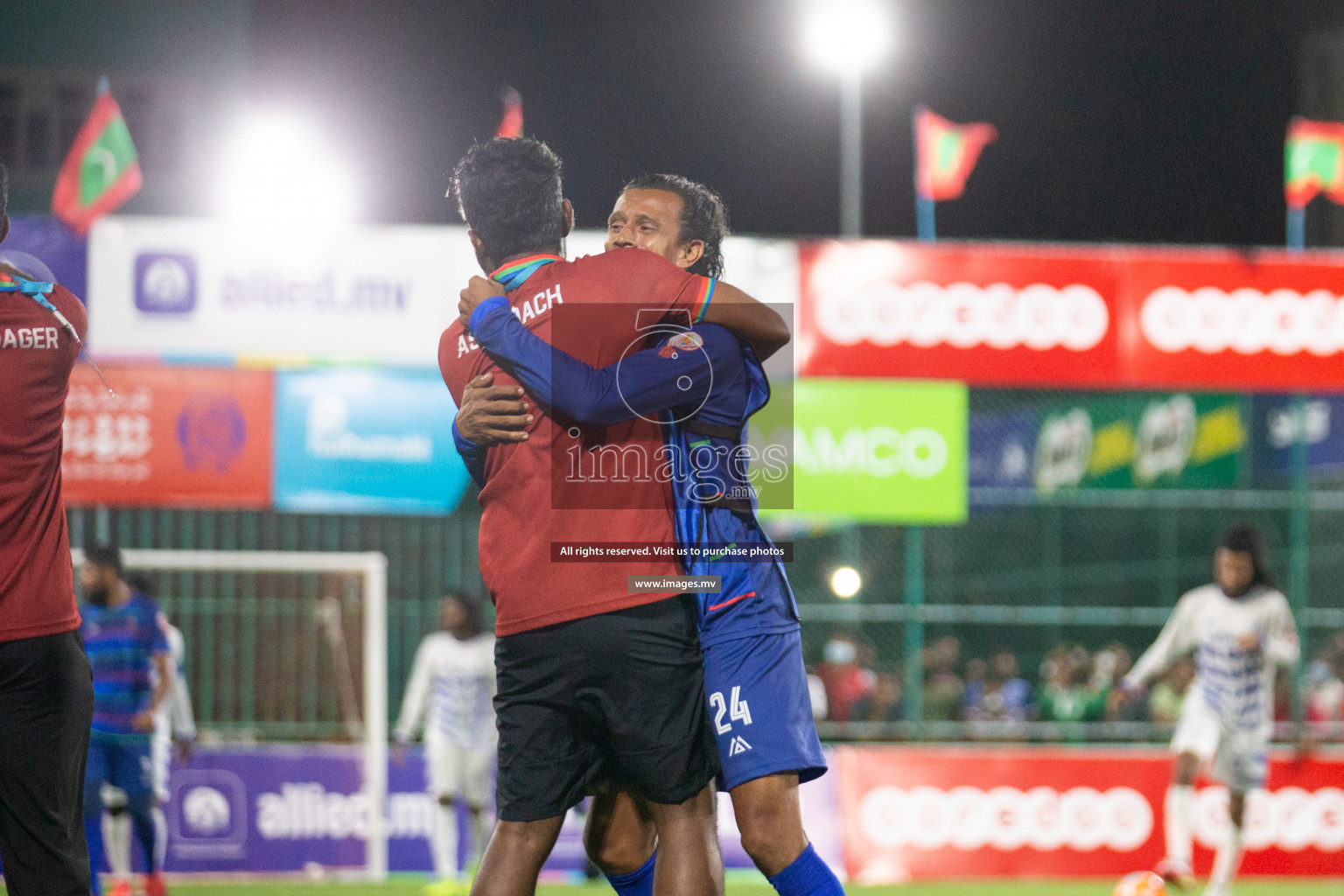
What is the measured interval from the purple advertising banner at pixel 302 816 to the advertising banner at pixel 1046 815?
32cm

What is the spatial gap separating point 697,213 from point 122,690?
5801mm

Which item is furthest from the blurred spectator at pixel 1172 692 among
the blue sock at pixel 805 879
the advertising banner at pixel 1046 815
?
the blue sock at pixel 805 879

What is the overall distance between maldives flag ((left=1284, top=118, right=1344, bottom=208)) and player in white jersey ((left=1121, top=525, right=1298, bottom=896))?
4.39 m

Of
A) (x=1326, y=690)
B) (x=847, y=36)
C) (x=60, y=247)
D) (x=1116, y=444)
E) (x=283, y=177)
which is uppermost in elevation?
(x=847, y=36)

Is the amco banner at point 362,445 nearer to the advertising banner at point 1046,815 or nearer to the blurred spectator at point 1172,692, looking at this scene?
the advertising banner at point 1046,815

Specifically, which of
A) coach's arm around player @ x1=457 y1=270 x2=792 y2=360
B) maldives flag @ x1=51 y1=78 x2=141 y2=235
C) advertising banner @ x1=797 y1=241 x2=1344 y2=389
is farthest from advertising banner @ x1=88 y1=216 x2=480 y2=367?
coach's arm around player @ x1=457 y1=270 x2=792 y2=360

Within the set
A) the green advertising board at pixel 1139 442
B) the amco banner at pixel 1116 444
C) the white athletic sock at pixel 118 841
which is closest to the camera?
the white athletic sock at pixel 118 841

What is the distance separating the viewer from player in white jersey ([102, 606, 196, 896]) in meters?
8.44

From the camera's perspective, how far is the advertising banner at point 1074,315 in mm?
10703

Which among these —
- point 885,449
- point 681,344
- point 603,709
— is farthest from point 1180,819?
point 681,344

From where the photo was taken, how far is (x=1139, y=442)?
19453 millimetres

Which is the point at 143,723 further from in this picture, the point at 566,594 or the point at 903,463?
the point at 566,594

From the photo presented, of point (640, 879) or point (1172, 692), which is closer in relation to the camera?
point (640, 879)

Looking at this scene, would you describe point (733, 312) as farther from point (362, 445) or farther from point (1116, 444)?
point (1116, 444)
